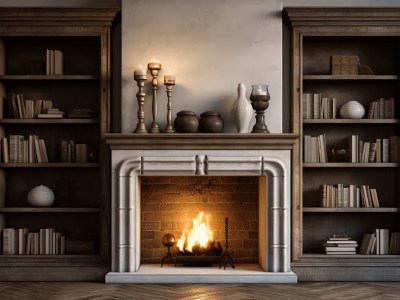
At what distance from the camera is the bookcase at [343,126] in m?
6.43

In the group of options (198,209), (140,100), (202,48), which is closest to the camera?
(140,100)

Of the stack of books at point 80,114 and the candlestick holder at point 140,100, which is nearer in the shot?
the candlestick holder at point 140,100

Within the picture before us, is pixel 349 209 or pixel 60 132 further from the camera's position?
pixel 60 132

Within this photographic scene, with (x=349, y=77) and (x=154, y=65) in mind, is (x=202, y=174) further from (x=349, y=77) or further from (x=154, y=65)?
(x=349, y=77)

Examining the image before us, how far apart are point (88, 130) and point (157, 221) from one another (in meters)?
1.20

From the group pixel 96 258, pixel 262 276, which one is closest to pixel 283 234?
pixel 262 276

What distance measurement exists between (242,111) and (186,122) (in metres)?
0.54

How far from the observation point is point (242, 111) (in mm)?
6270

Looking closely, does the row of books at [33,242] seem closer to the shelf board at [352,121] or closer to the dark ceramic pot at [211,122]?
the dark ceramic pot at [211,122]

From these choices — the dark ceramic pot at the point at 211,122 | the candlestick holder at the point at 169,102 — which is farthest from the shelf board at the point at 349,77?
the candlestick holder at the point at 169,102

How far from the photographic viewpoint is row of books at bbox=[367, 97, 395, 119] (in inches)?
262

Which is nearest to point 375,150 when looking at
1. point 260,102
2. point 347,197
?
point 347,197

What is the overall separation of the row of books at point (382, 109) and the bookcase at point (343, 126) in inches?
0.9

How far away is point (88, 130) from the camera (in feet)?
22.6
